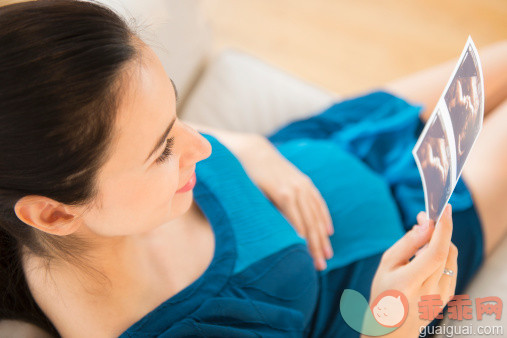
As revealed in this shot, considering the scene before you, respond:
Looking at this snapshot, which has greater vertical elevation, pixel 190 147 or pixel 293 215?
pixel 190 147

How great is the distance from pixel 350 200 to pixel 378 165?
16 cm

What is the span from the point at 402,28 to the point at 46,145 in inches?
64.8

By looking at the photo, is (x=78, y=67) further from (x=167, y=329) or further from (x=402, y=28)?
(x=402, y=28)

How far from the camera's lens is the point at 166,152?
667mm

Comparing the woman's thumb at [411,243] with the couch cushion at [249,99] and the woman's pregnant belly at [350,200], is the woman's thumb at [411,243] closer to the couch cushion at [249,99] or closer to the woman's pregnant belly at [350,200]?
the woman's pregnant belly at [350,200]

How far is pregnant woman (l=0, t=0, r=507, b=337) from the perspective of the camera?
1.80ft

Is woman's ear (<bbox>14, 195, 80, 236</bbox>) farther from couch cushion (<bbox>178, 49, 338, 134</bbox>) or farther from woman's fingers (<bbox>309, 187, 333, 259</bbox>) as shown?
couch cushion (<bbox>178, 49, 338, 134</bbox>)

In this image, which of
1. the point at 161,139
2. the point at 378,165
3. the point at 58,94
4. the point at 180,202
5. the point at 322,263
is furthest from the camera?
the point at 378,165

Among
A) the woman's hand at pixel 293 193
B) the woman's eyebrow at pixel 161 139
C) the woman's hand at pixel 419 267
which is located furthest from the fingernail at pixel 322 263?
the woman's eyebrow at pixel 161 139

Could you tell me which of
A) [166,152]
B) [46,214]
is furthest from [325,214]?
[46,214]

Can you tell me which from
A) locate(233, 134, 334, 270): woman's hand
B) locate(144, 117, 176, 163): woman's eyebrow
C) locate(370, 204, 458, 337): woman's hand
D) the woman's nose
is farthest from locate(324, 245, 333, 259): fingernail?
locate(144, 117, 176, 163): woman's eyebrow

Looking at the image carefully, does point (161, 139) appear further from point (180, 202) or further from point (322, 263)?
point (322, 263)

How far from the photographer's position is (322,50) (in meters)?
1.89

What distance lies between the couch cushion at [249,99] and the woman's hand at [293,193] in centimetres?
31
